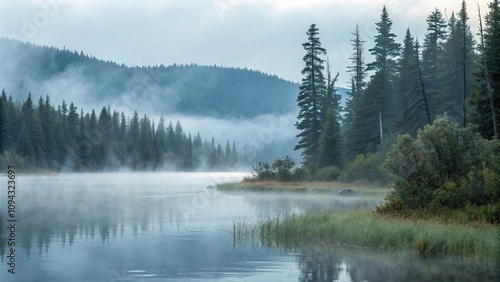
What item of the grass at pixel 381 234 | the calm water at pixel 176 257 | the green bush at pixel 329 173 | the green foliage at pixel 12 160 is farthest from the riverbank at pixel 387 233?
the green foliage at pixel 12 160

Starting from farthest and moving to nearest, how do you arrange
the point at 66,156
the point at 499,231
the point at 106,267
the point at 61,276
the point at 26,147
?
1. the point at 66,156
2. the point at 26,147
3. the point at 499,231
4. the point at 106,267
5. the point at 61,276

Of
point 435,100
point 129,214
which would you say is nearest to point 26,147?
point 435,100

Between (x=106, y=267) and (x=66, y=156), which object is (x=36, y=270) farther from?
(x=66, y=156)

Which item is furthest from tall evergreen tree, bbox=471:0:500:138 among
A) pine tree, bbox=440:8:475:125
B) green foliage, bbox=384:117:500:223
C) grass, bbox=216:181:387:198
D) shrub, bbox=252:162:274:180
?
shrub, bbox=252:162:274:180

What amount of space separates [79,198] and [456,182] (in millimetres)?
39040

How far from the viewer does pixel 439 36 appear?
309 feet

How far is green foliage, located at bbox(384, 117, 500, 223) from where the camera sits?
105ft

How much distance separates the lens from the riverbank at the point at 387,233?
25859 mm

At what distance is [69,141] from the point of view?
5743 inches

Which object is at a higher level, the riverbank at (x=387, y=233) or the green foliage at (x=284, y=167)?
the green foliage at (x=284, y=167)

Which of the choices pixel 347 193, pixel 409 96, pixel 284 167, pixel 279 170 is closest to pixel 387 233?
pixel 347 193

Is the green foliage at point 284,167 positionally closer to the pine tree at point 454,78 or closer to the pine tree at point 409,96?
the pine tree at point 409,96

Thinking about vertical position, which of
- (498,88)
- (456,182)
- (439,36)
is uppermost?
(439,36)

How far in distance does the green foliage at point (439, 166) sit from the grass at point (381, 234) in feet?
7.13
